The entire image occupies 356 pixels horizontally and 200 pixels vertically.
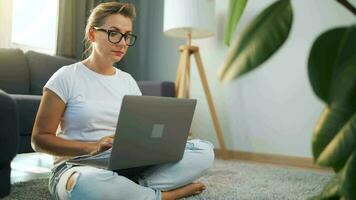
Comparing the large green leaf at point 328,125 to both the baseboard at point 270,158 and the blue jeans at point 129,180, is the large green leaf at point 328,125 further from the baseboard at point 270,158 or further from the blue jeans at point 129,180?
the baseboard at point 270,158

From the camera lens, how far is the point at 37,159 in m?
2.42

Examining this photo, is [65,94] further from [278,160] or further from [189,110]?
[278,160]

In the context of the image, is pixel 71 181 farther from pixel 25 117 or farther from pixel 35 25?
pixel 35 25

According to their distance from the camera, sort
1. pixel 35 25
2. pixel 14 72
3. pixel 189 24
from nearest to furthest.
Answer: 1. pixel 14 72
2. pixel 189 24
3. pixel 35 25

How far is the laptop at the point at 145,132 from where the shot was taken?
1044mm

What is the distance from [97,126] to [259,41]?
100 cm

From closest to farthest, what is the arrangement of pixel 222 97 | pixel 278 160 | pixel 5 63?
pixel 5 63 → pixel 278 160 → pixel 222 97

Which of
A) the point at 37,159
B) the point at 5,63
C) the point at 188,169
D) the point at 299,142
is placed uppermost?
the point at 5,63

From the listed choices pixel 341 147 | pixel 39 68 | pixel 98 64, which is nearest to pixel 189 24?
pixel 39 68

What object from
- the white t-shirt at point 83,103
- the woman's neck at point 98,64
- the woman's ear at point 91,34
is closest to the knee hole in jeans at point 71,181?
the white t-shirt at point 83,103

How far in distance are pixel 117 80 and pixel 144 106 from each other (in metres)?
0.38

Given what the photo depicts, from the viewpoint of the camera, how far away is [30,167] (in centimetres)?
207

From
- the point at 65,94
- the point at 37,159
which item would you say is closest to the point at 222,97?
the point at 37,159

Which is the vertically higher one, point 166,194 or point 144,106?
point 144,106
